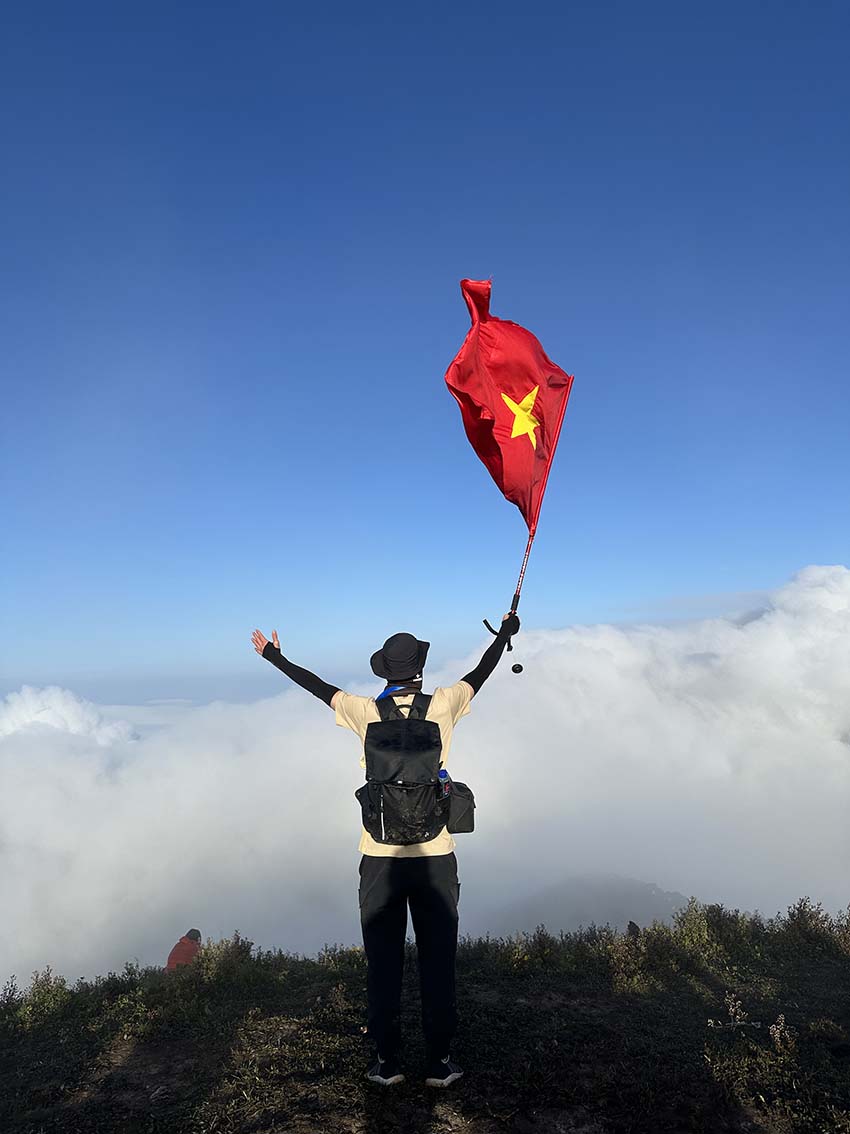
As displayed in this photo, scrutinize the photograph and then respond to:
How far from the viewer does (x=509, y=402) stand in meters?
8.51

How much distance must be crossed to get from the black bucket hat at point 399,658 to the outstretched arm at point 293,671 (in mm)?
483

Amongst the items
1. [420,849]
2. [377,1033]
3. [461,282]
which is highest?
[461,282]

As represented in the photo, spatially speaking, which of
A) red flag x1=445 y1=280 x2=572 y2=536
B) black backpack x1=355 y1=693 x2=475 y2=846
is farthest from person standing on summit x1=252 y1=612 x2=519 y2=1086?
red flag x1=445 y1=280 x2=572 y2=536

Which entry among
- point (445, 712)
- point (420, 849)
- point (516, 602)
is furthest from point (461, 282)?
point (420, 849)

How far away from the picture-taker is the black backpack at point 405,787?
5.36 meters

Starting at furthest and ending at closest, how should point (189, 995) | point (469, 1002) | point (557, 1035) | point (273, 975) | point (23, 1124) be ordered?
point (273, 975)
point (189, 995)
point (469, 1002)
point (557, 1035)
point (23, 1124)

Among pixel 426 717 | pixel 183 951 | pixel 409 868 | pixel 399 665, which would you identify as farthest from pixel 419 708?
pixel 183 951

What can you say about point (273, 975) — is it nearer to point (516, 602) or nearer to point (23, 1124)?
point (23, 1124)

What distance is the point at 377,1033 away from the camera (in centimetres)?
555

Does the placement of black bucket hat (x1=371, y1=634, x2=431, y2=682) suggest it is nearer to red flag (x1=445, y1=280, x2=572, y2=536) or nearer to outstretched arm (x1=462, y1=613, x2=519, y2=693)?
outstretched arm (x1=462, y1=613, x2=519, y2=693)

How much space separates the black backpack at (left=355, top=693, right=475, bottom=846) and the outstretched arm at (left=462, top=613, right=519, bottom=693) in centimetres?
68

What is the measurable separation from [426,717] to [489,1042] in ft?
11.7

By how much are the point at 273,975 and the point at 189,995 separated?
3.66 feet

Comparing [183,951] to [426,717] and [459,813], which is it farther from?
[426,717]
